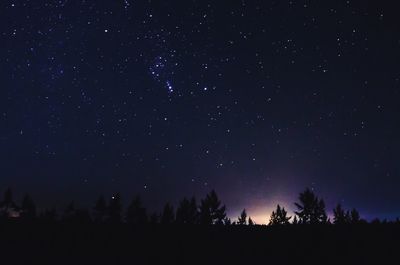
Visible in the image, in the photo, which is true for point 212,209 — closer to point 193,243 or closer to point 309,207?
point 309,207

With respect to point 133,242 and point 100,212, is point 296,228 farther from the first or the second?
point 100,212

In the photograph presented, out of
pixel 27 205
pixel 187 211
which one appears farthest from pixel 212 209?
pixel 27 205

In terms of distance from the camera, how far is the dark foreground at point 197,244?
18.6 metres

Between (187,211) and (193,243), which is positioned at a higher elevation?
(187,211)

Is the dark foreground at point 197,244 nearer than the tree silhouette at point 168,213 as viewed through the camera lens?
Yes

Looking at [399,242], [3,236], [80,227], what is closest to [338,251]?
[399,242]

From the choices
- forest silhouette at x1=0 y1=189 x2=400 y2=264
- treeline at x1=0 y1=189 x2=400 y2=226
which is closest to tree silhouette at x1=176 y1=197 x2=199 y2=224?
treeline at x1=0 y1=189 x2=400 y2=226

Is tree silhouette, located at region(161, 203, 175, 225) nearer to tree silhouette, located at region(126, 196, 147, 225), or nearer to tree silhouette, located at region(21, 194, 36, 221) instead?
tree silhouette, located at region(126, 196, 147, 225)

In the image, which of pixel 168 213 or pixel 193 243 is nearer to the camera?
pixel 193 243

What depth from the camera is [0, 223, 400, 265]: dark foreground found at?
18.6 meters

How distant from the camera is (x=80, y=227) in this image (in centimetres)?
2425

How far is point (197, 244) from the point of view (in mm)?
21281

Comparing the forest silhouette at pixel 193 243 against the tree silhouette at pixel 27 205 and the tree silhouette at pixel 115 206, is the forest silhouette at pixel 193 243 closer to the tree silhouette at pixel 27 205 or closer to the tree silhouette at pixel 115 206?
the tree silhouette at pixel 115 206

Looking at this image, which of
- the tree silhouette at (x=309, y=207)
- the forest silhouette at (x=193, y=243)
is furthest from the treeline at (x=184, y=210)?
the forest silhouette at (x=193, y=243)
